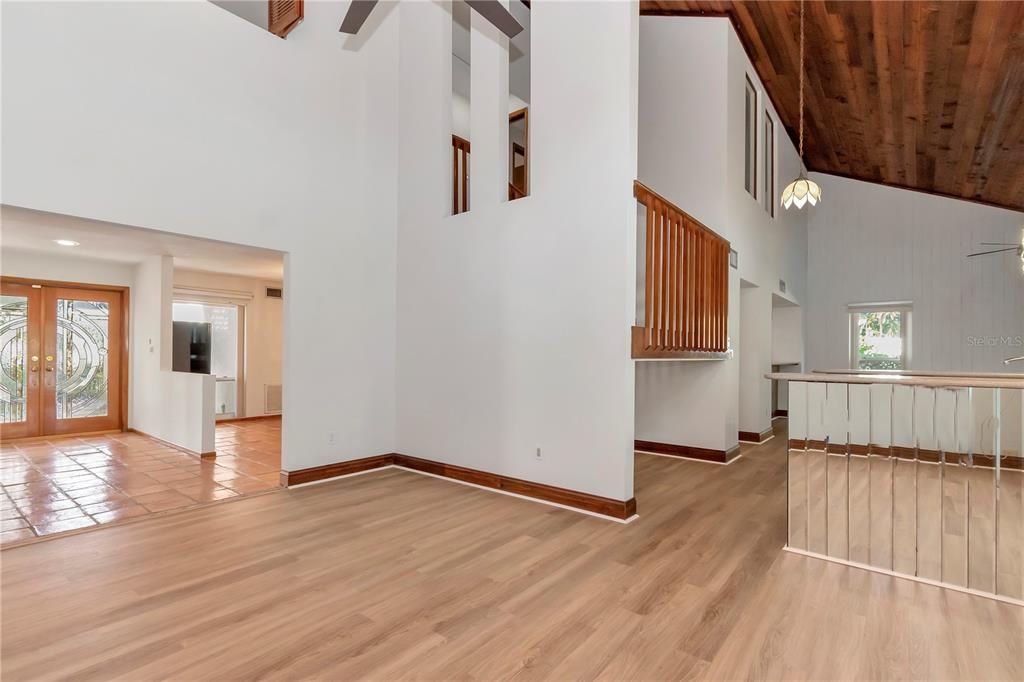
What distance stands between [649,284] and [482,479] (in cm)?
216

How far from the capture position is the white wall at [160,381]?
5.55 metres

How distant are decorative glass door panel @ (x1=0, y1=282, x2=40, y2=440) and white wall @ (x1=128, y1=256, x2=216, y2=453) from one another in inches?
38.3

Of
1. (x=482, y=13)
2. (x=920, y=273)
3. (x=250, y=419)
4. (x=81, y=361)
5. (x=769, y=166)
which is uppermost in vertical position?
(x=769, y=166)

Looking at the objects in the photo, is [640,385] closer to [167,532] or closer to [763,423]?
[763,423]

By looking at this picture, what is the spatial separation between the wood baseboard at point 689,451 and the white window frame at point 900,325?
532cm

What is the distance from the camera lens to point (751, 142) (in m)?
6.69

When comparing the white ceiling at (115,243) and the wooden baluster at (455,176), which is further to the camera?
the wooden baluster at (455,176)

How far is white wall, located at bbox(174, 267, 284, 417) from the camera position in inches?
313

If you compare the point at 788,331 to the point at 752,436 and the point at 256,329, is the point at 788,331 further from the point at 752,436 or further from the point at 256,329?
the point at 256,329

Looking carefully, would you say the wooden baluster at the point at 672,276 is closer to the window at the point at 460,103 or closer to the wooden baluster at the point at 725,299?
the wooden baluster at the point at 725,299

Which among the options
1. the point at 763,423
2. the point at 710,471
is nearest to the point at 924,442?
the point at 710,471

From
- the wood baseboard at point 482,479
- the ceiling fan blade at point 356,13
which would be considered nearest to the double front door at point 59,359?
the wood baseboard at point 482,479

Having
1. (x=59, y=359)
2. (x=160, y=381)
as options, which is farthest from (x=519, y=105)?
(x=59, y=359)

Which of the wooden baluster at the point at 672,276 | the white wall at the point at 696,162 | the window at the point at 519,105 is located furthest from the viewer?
the window at the point at 519,105
